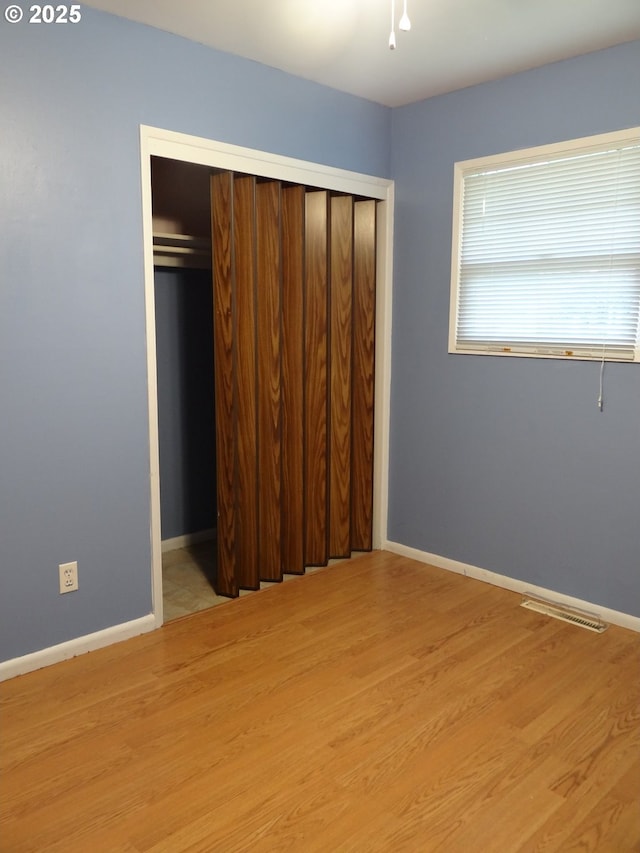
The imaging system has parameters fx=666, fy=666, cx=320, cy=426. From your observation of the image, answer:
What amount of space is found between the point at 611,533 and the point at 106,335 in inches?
91.1

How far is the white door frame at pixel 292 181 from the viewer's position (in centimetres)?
270

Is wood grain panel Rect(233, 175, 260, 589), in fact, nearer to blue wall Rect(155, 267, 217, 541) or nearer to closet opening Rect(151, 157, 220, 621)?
closet opening Rect(151, 157, 220, 621)

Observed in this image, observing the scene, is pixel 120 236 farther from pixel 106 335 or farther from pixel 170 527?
pixel 170 527

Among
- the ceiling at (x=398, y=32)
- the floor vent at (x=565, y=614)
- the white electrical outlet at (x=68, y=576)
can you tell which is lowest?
the floor vent at (x=565, y=614)

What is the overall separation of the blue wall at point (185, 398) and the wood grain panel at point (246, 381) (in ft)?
2.57

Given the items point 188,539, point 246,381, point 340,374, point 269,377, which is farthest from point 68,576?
point 340,374

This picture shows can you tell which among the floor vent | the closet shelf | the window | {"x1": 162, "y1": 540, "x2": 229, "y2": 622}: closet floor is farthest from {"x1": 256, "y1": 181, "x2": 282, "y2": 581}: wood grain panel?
the floor vent

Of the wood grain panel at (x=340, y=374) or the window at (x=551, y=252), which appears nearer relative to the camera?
the window at (x=551, y=252)

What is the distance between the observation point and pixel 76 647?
265 centimetres

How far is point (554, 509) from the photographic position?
3.14 metres

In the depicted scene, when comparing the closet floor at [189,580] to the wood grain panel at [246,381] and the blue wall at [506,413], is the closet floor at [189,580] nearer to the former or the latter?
the wood grain panel at [246,381]

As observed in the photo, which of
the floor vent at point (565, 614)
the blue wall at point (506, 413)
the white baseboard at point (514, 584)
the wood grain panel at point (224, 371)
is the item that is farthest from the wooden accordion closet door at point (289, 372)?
the floor vent at point (565, 614)

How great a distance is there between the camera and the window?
2.82m

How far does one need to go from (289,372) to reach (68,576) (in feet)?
4.66
